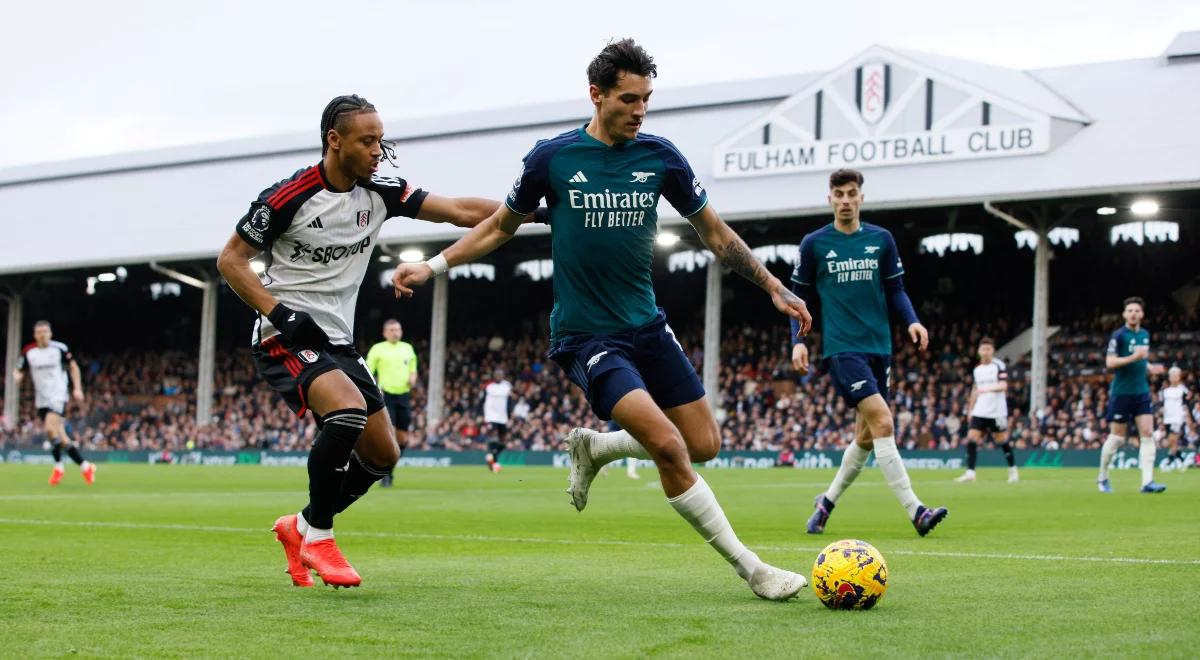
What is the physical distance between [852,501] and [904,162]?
21.0 meters

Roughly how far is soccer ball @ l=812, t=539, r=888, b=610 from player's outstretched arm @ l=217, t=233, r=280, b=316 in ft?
9.44

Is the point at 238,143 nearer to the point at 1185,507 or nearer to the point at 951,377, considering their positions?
the point at 951,377

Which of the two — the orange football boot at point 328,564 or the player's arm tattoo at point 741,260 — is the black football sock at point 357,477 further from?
the player's arm tattoo at point 741,260

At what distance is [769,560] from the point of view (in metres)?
8.26

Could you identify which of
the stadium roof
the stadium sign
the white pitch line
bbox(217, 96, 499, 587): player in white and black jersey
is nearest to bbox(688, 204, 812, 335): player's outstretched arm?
bbox(217, 96, 499, 587): player in white and black jersey

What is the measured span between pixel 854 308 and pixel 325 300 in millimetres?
4882

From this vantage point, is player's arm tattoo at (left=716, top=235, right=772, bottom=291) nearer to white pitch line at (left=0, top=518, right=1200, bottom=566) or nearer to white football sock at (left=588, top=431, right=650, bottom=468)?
white football sock at (left=588, top=431, right=650, bottom=468)

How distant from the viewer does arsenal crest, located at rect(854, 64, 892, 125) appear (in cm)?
3553

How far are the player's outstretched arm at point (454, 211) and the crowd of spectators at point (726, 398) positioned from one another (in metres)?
26.5

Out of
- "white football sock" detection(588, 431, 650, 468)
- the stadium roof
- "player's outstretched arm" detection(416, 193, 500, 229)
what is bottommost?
"white football sock" detection(588, 431, 650, 468)

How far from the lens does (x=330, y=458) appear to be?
6.75m

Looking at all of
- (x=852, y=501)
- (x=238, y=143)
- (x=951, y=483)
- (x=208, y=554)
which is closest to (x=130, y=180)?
(x=238, y=143)

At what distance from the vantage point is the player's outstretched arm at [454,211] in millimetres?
7445

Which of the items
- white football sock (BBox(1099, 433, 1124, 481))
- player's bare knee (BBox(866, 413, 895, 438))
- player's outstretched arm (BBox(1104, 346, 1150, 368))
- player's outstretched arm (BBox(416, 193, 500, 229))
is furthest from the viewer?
white football sock (BBox(1099, 433, 1124, 481))
